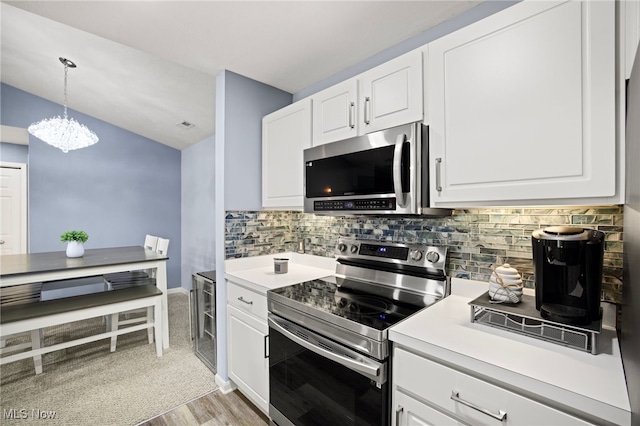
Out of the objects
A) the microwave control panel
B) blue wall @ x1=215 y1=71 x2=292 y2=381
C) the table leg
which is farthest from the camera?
the table leg

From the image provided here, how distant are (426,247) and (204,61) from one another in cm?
194

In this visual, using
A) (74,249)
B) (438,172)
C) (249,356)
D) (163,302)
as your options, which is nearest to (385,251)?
(438,172)

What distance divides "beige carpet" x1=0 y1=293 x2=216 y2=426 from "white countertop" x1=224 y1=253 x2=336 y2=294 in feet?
3.11

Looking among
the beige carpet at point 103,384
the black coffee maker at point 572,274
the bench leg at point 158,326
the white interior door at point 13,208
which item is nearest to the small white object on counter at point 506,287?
the black coffee maker at point 572,274

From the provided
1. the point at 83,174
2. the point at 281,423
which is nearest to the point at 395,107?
the point at 281,423

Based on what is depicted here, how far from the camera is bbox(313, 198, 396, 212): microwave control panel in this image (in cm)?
147

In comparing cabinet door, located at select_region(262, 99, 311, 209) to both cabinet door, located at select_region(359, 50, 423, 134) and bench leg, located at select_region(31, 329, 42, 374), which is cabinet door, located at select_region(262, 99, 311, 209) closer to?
cabinet door, located at select_region(359, 50, 423, 134)

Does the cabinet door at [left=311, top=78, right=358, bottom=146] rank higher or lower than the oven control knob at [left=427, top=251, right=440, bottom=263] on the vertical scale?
higher

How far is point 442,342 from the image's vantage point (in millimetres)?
1021

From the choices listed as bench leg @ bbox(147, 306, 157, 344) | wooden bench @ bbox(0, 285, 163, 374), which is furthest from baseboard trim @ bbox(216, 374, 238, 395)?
bench leg @ bbox(147, 306, 157, 344)

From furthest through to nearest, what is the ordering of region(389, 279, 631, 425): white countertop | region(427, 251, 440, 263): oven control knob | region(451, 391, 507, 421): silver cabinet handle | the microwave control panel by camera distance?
1. region(427, 251, 440, 263): oven control knob
2. the microwave control panel
3. region(451, 391, 507, 421): silver cabinet handle
4. region(389, 279, 631, 425): white countertop

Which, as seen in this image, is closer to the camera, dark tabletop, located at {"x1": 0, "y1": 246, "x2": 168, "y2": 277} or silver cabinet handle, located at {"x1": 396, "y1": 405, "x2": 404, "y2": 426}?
silver cabinet handle, located at {"x1": 396, "y1": 405, "x2": 404, "y2": 426}

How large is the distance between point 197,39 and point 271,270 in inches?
64.3

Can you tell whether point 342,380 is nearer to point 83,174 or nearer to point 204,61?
point 204,61
